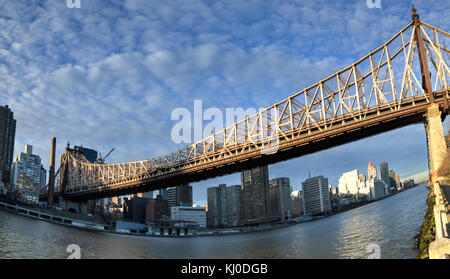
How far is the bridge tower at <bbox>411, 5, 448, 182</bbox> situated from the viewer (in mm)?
29858

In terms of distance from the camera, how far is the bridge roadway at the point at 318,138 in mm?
36344

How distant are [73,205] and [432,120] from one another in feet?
316

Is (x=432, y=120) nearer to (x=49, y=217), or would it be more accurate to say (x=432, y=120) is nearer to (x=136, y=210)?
(x=49, y=217)

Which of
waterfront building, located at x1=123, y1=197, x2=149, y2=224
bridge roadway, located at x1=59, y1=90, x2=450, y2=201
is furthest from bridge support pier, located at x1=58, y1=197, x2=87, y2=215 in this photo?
waterfront building, located at x1=123, y1=197, x2=149, y2=224

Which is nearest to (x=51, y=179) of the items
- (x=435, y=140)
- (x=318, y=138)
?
(x=318, y=138)

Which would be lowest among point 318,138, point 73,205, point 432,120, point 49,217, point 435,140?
point 49,217

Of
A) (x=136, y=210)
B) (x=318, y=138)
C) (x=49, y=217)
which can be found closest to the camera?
(x=318, y=138)

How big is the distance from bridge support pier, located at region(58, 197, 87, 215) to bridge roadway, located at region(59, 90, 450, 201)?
149 feet

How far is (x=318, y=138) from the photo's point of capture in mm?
42531

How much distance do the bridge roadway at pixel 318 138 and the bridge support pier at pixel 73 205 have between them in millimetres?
45525

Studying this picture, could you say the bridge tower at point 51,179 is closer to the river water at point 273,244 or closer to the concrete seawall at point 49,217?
the concrete seawall at point 49,217

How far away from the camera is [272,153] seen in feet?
155

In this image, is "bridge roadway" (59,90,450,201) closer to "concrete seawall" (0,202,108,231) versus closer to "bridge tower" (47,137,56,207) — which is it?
"concrete seawall" (0,202,108,231)

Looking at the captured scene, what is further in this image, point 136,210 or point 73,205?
point 136,210
